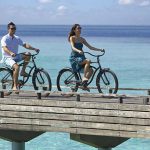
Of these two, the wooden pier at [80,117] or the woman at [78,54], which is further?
the woman at [78,54]

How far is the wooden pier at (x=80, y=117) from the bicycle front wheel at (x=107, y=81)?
567 millimetres

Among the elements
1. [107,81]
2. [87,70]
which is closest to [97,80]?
[107,81]

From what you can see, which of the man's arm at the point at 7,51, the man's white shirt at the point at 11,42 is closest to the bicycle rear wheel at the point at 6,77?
the man's white shirt at the point at 11,42

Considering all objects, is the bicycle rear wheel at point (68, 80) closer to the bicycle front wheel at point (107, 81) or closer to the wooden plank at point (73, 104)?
the bicycle front wheel at point (107, 81)

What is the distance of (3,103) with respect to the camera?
51.0 feet

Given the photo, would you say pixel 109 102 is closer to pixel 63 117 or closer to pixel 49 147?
pixel 63 117

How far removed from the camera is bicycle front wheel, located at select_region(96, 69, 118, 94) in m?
16.4

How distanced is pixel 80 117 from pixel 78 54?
7.09 ft

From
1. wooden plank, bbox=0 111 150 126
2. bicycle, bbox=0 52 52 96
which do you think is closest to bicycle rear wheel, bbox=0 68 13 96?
bicycle, bbox=0 52 52 96

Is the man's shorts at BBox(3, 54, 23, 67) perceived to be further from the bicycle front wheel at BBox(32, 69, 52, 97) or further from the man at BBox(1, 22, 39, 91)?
the bicycle front wheel at BBox(32, 69, 52, 97)

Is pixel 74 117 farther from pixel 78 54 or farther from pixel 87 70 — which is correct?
pixel 78 54

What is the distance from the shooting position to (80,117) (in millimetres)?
14672

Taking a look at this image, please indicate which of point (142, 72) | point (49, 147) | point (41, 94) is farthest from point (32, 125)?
point (142, 72)

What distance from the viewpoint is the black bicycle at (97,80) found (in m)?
16.4
